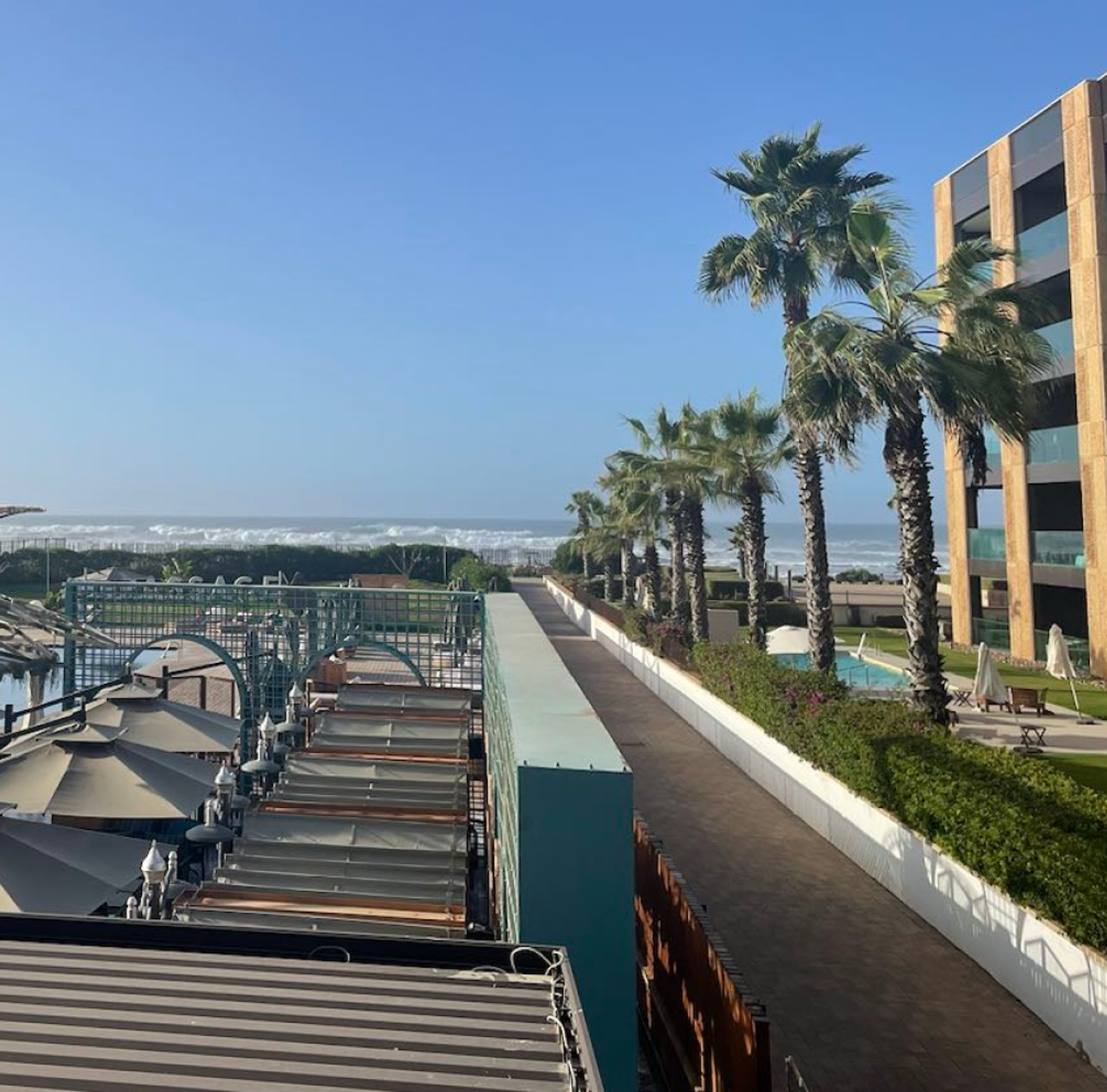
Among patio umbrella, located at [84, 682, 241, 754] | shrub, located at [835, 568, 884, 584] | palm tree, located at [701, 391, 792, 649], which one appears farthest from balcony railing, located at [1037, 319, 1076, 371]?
shrub, located at [835, 568, 884, 584]

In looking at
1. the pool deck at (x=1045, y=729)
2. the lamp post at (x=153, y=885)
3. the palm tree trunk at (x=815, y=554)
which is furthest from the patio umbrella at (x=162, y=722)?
the pool deck at (x=1045, y=729)

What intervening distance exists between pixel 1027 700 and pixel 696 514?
33.6 feet

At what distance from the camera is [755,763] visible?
1471 cm

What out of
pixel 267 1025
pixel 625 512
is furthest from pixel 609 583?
pixel 267 1025

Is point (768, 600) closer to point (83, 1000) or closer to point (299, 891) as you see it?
point (299, 891)

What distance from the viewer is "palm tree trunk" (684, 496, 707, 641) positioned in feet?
76.3

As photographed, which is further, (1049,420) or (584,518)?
(584,518)

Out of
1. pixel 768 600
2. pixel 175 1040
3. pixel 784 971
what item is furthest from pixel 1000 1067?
pixel 768 600

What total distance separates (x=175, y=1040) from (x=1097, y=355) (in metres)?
22.8

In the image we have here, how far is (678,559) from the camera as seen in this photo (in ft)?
88.0

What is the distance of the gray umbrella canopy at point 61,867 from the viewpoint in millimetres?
7363

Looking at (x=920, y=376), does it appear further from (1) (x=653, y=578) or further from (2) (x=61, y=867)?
(1) (x=653, y=578)

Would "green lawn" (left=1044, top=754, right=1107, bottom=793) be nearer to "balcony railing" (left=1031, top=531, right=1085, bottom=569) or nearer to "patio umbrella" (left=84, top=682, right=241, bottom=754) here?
"balcony railing" (left=1031, top=531, right=1085, bottom=569)

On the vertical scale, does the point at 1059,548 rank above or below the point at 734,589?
above
